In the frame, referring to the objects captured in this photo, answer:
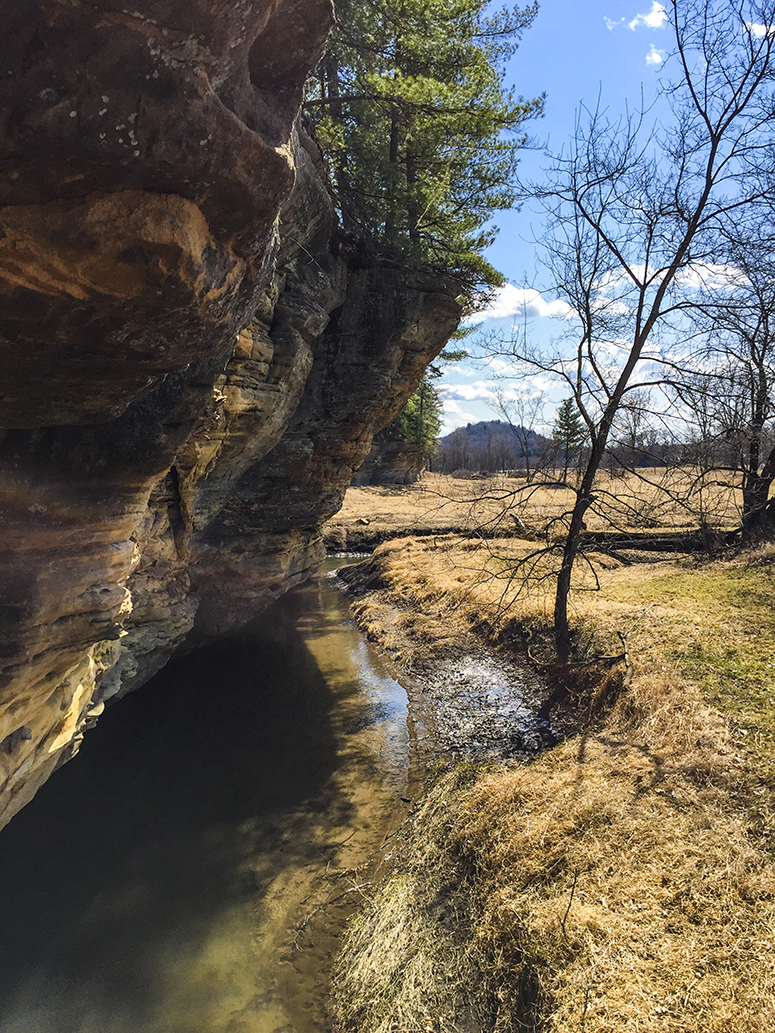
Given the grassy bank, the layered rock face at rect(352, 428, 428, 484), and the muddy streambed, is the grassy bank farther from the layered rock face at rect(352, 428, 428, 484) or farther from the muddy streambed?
the layered rock face at rect(352, 428, 428, 484)

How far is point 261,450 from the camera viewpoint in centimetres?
1108

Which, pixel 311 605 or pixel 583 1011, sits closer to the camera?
pixel 583 1011

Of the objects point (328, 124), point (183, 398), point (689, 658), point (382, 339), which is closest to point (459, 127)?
point (328, 124)

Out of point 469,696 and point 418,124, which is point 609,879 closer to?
point 469,696

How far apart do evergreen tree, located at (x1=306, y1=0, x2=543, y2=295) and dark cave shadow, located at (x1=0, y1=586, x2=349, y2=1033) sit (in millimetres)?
10614

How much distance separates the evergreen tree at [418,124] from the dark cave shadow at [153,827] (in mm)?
10614

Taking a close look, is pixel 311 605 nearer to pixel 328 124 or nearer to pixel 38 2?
pixel 328 124

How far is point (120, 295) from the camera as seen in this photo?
2.77 m

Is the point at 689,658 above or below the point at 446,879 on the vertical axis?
above

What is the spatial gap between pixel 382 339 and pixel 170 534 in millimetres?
6591

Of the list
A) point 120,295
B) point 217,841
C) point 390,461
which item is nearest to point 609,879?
point 217,841

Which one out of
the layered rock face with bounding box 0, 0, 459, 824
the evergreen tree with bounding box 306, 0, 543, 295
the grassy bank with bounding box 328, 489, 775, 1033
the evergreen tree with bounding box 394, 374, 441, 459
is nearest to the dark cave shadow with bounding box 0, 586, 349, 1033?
the layered rock face with bounding box 0, 0, 459, 824

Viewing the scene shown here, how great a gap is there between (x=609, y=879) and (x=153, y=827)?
19.0 ft

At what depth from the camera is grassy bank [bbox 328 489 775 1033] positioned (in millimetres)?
4223
